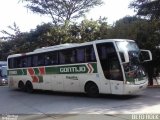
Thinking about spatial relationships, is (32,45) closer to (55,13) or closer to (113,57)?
(55,13)

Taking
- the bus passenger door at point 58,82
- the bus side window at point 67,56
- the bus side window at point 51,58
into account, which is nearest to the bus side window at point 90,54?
the bus side window at point 67,56

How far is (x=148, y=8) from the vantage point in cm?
2527

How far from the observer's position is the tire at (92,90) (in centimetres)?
1712

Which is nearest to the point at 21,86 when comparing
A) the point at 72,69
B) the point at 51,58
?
the point at 51,58

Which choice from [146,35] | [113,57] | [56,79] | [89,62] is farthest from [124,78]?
[146,35]

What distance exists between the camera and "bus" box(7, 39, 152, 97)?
15.7m

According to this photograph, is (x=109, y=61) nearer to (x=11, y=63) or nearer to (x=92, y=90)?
(x=92, y=90)

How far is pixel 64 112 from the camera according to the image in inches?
514

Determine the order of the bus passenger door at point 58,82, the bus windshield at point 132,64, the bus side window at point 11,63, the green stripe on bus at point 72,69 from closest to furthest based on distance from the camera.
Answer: the bus windshield at point 132,64 < the green stripe on bus at point 72,69 < the bus passenger door at point 58,82 < the bus side window at point 11,63

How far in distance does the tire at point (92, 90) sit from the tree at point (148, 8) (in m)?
9.83

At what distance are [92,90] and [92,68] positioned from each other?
1.21 meters

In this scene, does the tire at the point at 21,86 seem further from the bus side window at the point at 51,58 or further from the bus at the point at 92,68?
the bus side window at the point at 51,58

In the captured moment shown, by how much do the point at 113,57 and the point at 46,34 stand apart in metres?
23.3

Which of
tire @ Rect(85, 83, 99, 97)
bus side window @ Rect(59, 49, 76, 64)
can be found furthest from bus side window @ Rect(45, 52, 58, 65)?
tire @ Rect(85, 83, 99, 97)
